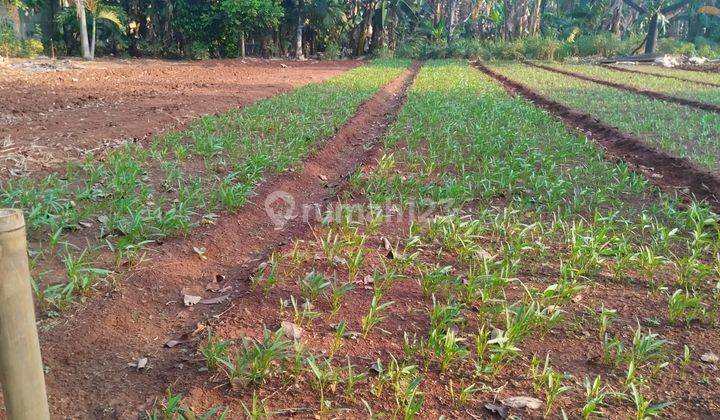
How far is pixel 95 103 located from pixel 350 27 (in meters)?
22.4

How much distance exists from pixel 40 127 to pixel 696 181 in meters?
7.56

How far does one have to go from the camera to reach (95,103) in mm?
9797

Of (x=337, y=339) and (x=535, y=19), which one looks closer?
(x=337, y=339)

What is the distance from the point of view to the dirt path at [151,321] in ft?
8.02

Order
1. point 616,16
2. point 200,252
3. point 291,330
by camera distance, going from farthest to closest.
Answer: point 616,16 → point 200,252 → point 291,330

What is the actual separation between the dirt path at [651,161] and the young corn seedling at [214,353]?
4.48 meters

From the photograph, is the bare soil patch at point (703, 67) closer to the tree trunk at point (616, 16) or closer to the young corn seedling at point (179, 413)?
the tree trunk at point (616, 16)

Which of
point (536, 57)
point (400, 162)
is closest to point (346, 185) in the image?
point (400, 162)

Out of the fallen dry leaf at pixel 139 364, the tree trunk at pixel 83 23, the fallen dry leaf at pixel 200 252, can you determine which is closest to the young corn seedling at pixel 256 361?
the fallen dry leaf at pixel 139 364

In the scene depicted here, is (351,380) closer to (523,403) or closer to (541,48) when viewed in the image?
(523,403)

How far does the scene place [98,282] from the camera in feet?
10.8

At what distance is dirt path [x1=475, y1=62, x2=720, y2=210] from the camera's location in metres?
5.64

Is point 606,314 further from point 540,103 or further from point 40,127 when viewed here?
point 540,103

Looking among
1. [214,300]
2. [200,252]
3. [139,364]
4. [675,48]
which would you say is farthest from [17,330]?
[675,48]
